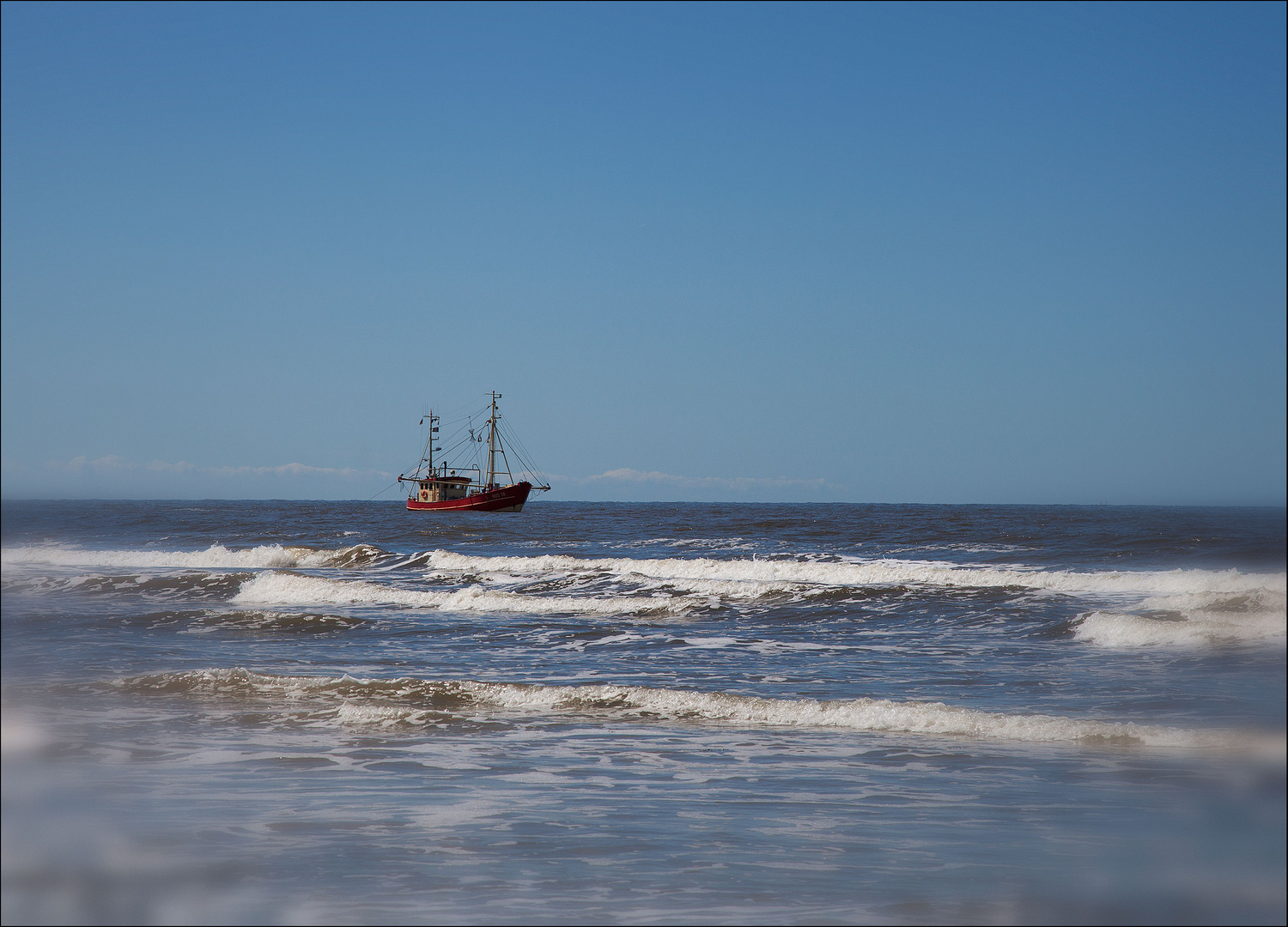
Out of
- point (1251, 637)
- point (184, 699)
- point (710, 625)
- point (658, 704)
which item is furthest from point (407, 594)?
point (1251, 637)

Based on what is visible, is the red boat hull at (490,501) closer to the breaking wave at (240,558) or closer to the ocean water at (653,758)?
the breaking wave at (240,558)

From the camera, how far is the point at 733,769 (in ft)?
25.2

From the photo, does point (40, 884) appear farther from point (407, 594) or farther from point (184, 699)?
point (407, 594)

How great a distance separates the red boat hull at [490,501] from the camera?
75438mm

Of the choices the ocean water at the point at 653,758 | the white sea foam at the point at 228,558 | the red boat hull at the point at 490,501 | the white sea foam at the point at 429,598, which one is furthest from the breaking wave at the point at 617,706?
the red boat hull at the point at 490,501

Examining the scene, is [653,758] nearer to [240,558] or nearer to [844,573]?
[844,573]

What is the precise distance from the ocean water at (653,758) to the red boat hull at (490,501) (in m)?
56.2

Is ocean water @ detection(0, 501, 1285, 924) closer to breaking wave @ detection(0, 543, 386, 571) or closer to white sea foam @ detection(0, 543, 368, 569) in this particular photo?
white sea foam @ detection(0, 543, 368, 569)

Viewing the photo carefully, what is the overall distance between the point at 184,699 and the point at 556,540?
32.8 m

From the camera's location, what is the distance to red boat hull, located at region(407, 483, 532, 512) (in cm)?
7544

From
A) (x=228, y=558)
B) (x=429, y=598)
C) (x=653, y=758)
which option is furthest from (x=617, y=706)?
(x=228, y=558)

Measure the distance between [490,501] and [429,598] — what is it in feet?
181

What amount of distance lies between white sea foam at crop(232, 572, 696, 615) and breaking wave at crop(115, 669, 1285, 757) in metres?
8.54

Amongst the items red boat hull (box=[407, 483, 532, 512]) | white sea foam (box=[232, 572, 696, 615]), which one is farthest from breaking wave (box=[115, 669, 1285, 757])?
red boat hull (box=[407, 483, 532, 512])
